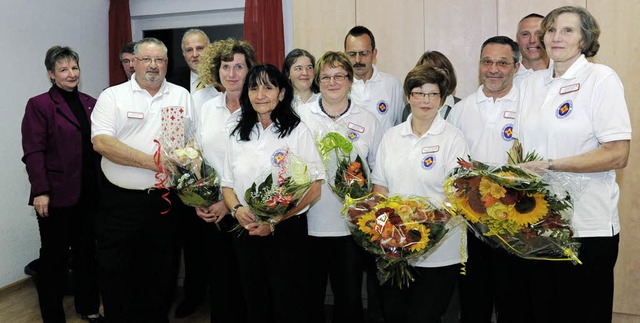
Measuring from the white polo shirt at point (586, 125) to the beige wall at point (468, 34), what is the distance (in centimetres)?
186

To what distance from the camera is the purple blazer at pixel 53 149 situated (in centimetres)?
339

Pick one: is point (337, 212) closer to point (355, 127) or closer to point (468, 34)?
point (355, 127)

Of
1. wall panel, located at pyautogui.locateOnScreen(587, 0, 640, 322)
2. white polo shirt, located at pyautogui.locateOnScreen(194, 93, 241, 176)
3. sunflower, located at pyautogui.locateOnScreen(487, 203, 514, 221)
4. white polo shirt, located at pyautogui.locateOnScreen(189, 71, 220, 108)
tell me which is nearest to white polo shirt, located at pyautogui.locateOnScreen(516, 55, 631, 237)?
sunflower, located at pyautogui.locateOnScreen(487, 203, 514, 221)

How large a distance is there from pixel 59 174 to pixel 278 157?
1.90 metres

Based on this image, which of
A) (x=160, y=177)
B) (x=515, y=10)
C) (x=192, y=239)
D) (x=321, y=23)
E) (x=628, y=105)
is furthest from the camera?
(x=321, y=23)

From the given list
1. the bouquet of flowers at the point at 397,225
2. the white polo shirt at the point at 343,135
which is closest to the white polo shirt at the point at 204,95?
the white polo shirt at the point at 343,135

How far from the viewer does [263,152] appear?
249 centimetres

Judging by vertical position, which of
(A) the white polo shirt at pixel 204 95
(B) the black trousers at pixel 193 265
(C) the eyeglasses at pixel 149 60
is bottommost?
(B) the black trousers at pixel 193 265

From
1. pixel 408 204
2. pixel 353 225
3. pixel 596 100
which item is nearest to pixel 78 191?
pixel 353 225

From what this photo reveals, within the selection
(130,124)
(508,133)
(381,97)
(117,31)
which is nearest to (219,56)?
(130,124)

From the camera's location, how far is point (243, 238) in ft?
8.38

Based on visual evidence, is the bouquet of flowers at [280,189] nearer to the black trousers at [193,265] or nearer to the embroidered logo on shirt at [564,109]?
the embroidered logo on shirt at [564,109]

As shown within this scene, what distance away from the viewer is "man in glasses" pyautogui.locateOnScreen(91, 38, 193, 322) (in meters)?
2.86

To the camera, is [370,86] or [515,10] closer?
[370,86]
